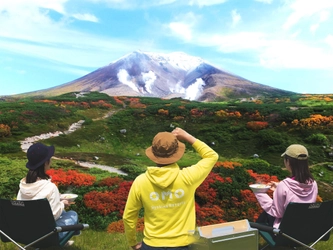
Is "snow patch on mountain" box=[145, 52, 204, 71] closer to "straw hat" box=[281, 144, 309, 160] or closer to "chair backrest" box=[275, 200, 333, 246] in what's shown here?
"straw hat" box=[281, 144, 309, 160]

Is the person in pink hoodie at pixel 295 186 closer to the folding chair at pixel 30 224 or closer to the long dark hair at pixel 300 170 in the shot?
the long dark hair at pixel 300 170

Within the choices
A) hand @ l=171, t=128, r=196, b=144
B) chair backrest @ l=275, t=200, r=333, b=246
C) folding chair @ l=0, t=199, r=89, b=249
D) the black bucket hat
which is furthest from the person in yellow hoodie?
the black bucket hat

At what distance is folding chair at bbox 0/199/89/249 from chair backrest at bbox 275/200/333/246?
2777 mm

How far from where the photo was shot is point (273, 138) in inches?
877

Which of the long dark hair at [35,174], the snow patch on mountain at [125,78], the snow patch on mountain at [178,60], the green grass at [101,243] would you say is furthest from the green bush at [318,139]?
the snow patch on mountain at [178,60]

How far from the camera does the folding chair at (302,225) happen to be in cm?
482

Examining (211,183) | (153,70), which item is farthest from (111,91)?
(211,183)

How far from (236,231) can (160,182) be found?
97 centimetres

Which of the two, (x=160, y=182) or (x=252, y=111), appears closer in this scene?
(x=160, y=182)

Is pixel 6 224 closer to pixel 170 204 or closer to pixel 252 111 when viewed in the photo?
pixel 170 204

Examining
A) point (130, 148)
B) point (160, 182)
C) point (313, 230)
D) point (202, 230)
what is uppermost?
point (160, 182)

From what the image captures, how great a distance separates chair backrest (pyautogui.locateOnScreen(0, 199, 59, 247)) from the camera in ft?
15.3

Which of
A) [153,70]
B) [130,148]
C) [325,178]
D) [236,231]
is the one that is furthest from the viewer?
[153,70]

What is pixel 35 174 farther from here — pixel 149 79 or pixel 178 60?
pixel 178 60
